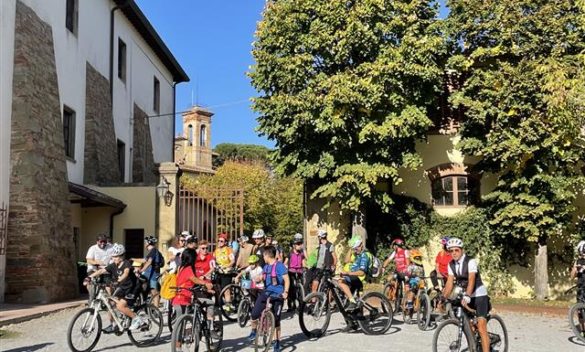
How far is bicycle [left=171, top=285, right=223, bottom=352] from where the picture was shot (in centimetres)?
806

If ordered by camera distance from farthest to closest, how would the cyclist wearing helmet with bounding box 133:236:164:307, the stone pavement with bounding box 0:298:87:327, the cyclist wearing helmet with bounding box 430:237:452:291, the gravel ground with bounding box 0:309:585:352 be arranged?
the cyclist wearing helmet with bounding box 430:237:452:291
the cyclist wearing helmet with bounding box 133:236:164:307
the stone pavement with bounding box 0:298:87:327
the gravel ground with bounding box 0:309:585:352

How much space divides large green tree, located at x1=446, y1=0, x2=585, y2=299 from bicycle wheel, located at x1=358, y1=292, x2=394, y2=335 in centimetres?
761

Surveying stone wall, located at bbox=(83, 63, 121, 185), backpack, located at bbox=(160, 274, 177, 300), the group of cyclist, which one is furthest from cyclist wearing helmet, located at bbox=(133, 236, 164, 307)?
stone wall, located at bbox=(83, 63, 121, 185)

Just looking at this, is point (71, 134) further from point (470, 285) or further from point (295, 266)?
point (470, 285)

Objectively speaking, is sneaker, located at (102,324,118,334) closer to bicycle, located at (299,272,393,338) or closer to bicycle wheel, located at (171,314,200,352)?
bicycle wheel, located at (171,314,200,352)

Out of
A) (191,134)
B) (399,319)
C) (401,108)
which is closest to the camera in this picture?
(399,319)

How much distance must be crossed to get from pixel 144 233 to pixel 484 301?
1419 centimetres

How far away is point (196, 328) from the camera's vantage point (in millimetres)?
8391

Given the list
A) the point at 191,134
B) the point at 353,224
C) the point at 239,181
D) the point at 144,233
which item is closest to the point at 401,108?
the point at 353,224

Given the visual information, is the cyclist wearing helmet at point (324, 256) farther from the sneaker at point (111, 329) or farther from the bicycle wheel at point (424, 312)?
the sneaker at point (111, 329)

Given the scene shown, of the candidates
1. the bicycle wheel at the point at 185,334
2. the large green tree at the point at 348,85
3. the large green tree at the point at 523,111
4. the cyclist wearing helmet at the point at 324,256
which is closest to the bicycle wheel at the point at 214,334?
the bicycle wheel at the point at 185,334

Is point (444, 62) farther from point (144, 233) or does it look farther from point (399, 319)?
point (144, 233)

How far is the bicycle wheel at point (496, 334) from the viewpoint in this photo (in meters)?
8.25

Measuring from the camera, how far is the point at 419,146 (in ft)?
64.1
